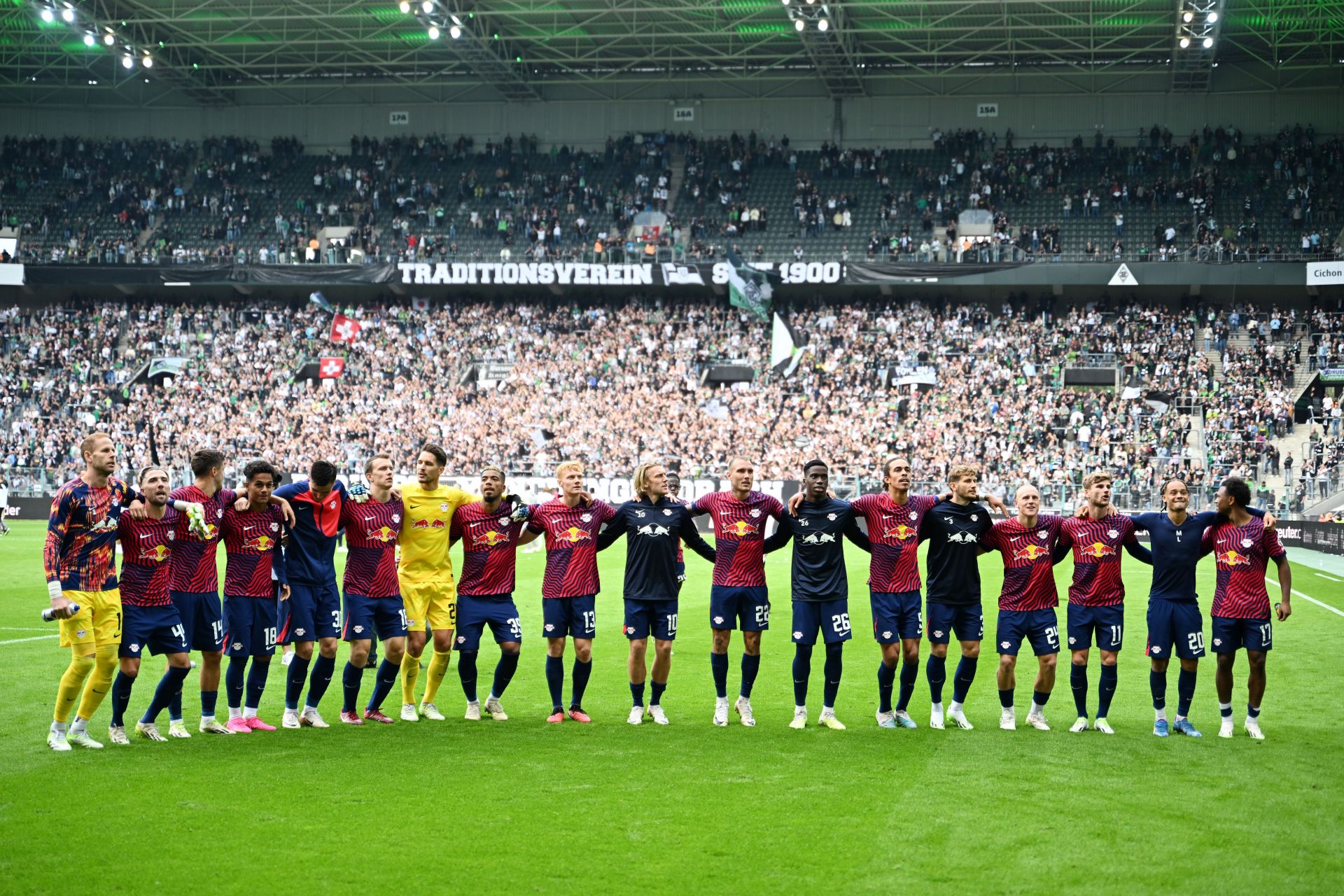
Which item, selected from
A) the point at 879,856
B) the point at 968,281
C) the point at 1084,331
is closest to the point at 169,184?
the point at 968,281

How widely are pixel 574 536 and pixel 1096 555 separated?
4550mm

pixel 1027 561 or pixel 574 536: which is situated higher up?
pixel 574 536

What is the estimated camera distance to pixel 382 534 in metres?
11.3

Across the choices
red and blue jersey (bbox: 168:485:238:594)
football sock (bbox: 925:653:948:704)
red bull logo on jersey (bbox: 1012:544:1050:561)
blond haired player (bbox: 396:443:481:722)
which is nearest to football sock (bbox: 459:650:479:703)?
blond haired player (bbox: 396:443:481:722)

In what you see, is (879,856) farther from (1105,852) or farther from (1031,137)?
(1031,137)

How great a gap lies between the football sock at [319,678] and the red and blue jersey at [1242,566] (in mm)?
7476

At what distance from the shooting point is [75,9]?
4581cm

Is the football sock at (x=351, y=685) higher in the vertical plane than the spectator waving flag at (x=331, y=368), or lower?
lower

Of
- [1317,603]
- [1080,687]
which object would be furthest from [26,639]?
[1317,603]

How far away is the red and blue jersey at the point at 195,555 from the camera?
34.4 feet

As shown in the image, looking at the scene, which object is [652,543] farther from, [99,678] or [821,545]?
[99,678]

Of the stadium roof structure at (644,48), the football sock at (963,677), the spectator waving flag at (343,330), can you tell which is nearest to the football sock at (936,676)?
the football sock at (963,677)

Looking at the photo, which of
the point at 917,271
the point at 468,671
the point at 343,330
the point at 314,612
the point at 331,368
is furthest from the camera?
the point at 343,330

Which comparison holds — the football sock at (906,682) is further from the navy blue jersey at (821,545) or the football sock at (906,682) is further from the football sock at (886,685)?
the navy blue jersey at (821,545)
